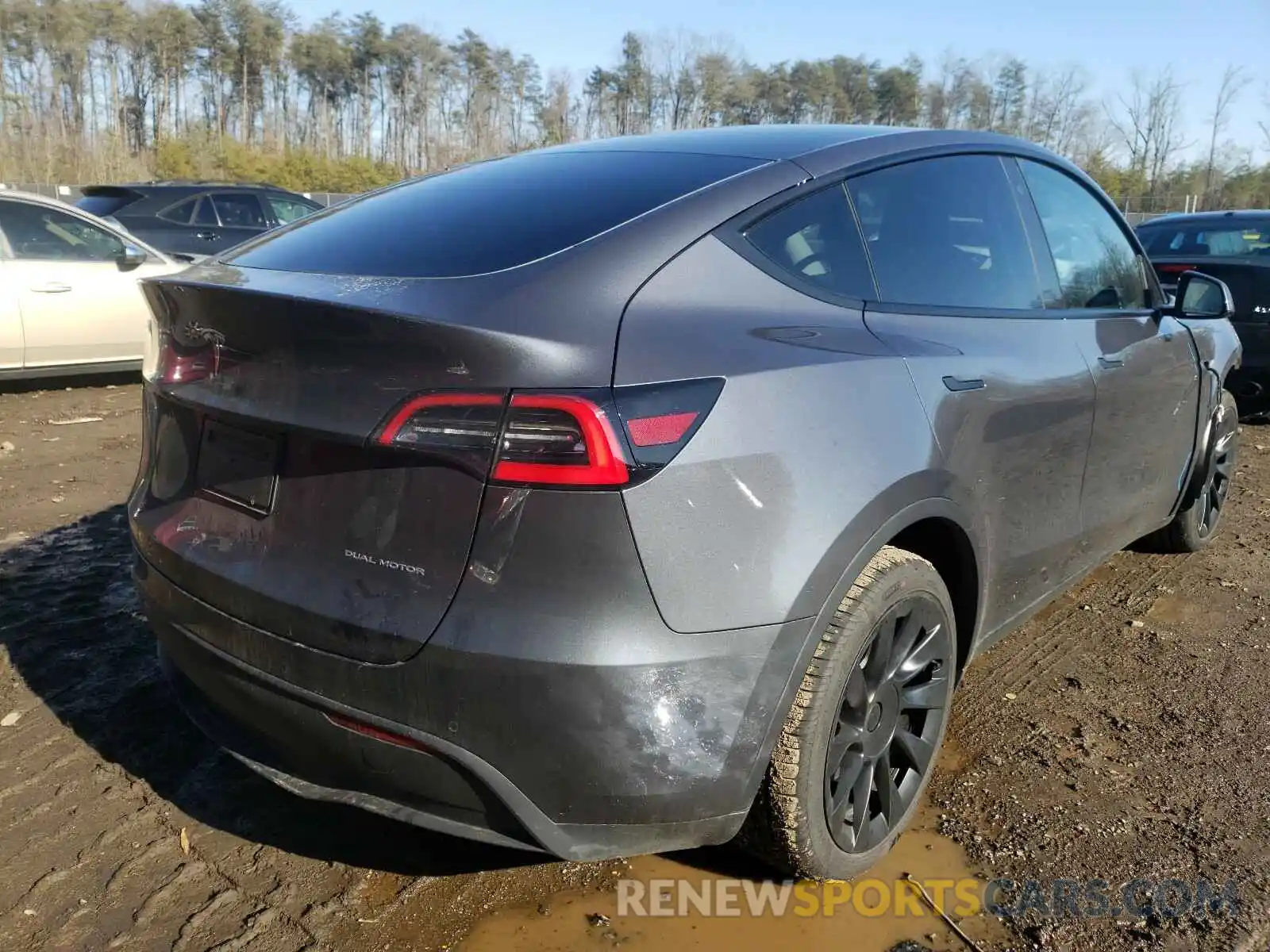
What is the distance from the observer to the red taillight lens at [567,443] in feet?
5.75

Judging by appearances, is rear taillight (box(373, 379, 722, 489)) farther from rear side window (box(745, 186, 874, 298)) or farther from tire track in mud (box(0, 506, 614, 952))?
tire track in mud (box(0, 506, 614, 952))

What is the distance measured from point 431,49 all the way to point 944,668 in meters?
56.4

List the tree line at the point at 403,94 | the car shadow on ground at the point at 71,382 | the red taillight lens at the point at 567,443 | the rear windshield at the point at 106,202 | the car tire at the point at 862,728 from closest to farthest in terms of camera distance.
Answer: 1. the red taillight lens at the point at 567,443
2. the car tire at the point at 862,728
3. the car shadow on ground at the point at 71,382
4. the rear windshield at the point at 106,202
5. the tree line at the point at 403,94

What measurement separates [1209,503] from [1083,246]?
189cm

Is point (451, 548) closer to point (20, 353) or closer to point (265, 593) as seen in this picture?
point (265, 593)

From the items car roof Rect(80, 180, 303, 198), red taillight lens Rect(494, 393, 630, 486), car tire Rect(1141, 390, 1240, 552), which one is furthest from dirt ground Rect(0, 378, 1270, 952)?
car roof Rect(80, 180, 303, 198)

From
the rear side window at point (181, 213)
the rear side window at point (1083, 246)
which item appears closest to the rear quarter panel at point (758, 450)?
the rear side window at point (1083, 246)

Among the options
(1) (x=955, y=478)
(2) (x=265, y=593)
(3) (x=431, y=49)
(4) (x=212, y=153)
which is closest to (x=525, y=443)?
(2) (x=265, y=593)

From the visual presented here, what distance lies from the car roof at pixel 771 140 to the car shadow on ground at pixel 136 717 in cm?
181

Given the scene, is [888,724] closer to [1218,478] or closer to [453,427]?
[453,427]

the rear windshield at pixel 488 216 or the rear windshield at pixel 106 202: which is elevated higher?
the rear windshield at pixel 106 202

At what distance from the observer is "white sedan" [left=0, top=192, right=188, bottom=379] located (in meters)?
7.35

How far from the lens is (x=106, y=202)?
11.5 m

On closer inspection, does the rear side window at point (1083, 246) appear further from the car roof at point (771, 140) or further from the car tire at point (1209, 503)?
the car tire at point (1209, 503)
